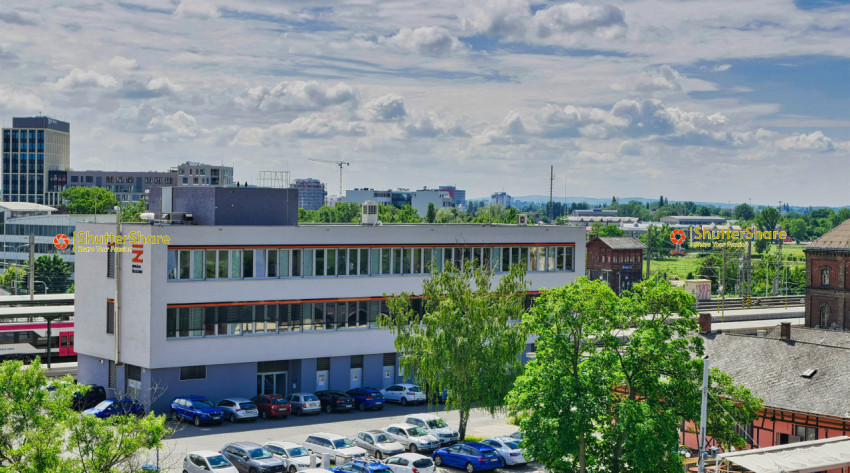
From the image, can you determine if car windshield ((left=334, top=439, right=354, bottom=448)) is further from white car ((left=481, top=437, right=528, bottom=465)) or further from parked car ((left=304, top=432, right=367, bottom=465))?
white car ((left=481, top=437, right=528, bottom=465))

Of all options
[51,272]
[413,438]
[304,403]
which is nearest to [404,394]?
[304,403]

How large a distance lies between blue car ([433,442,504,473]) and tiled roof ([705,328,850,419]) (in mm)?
12701

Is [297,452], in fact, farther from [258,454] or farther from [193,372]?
[193,372]

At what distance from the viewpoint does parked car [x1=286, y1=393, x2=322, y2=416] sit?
5503cm

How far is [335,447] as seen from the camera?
43.6 m

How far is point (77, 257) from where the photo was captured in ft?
194

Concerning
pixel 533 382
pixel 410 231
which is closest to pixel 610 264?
pixel 410 231

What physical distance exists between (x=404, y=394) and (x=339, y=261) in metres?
9.47

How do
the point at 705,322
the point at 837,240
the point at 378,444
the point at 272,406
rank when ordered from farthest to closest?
the point at 837,240 < the point at 272,406 < the point at 705,322 < the point at 378,444

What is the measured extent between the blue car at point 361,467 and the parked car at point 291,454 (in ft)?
6.71

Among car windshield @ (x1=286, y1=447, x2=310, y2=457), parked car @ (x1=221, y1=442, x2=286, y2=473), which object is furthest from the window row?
parked car @ (x1=221, y1=442, x2=286, y2=473)

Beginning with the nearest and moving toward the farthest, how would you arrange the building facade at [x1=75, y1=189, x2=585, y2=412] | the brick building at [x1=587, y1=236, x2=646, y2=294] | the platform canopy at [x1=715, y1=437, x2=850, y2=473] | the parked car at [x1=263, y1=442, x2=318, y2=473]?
the platform canopy at [x1=715, y1=437, x2=850, y2=473] → the parked car at [x1=263, y1=442, x2=318, y2=473] → the building facade at [x1=75, y1=189, x2=585, y2=412] → the brick building at [x1=587, y1=236, x2=646, y2=294]

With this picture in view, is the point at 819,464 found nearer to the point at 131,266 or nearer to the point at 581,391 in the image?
the point at 581,391

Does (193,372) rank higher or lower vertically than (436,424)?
higher
